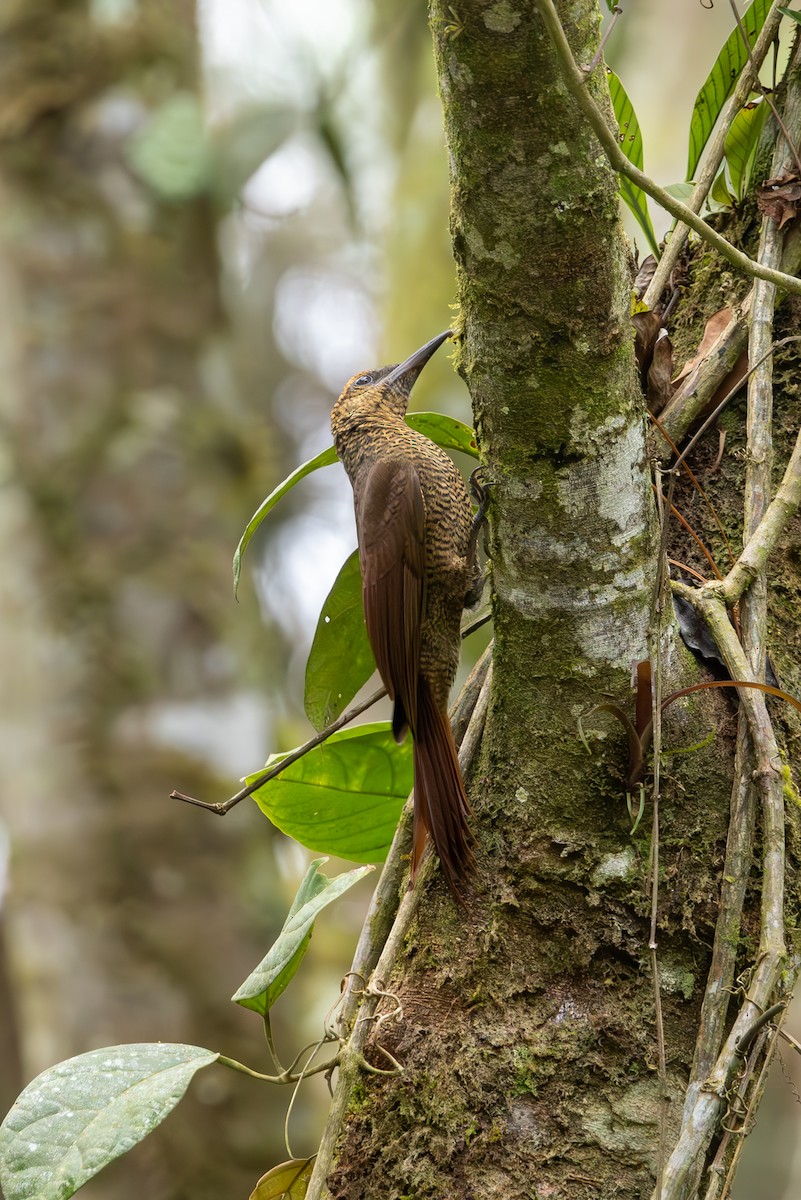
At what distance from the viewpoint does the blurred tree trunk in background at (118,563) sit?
3.32 m

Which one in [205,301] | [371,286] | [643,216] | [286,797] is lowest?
[286,797]

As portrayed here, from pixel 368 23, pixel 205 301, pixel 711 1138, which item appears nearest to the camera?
pixel 711 1138

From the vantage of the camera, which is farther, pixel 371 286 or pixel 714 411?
pixel 371 286

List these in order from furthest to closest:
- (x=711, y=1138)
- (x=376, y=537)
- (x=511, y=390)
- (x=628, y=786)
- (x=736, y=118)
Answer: (x=376, y=537), (x=736, y=118), (x=628, y=786), (x=511, y=390), (x=711, y=1138)

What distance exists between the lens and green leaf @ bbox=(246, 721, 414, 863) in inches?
65.8

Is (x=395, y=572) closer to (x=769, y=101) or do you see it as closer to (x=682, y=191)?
(x=682, y=191)

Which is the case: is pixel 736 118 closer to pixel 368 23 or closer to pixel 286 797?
pixel 286 797

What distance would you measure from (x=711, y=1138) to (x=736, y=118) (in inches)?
55.5

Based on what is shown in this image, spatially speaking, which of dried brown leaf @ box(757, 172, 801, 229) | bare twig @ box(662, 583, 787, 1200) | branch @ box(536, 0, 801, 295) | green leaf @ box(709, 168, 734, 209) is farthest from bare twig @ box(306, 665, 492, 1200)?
green leaf @ box(709, 168, 734, 209)

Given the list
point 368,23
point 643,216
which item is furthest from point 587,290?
point 368,23

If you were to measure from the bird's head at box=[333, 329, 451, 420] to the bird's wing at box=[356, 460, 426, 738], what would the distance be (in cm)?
30

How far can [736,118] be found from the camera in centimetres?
166

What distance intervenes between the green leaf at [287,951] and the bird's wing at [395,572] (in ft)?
0.98

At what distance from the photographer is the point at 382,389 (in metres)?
2.24
